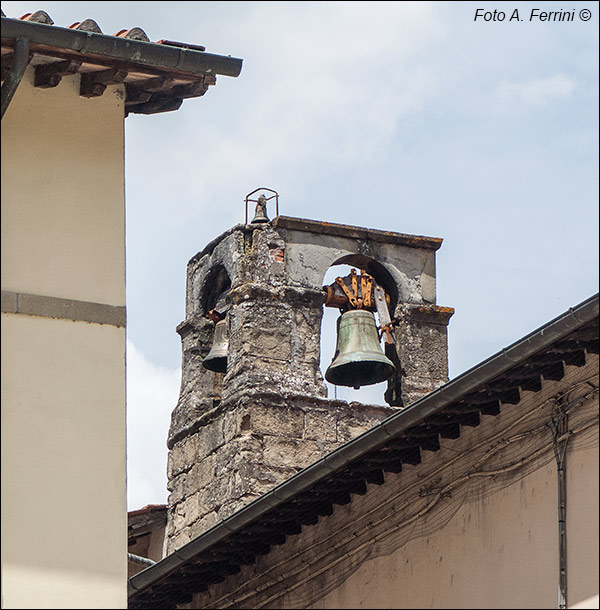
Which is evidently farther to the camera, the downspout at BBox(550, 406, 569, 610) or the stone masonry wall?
the stone masonry wall

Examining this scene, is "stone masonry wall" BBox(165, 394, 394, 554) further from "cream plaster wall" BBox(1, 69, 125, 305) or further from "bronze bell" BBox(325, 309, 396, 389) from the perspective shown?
"cream plaster wall" BBox(1, 69, 125, 305)

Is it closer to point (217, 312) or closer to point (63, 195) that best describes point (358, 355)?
point (217, 312)

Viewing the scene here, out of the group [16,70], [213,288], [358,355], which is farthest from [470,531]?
[213,288]

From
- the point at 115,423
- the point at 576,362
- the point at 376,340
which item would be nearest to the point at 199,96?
the point at 115,423

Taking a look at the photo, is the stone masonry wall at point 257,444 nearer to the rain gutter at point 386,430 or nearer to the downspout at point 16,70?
the rain gutter at point 386,430

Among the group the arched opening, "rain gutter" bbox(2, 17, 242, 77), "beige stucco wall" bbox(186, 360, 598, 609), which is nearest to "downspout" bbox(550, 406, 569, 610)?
"beige stucco wall" bbox(186, 360, 598, 609)

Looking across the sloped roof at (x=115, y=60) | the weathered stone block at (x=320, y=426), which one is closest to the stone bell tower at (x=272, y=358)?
the weathered stone block at (x=320, y=426)

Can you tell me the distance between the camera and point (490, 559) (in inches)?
302

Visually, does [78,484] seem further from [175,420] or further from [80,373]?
[175,420]

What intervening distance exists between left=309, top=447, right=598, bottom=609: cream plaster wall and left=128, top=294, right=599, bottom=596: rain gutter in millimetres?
488

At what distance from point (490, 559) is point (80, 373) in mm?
1926

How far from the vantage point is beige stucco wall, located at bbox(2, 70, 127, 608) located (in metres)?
7.15

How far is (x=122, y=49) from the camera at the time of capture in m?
7.61

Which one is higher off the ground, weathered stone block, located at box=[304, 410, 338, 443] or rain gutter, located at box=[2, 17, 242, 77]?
rain gutter, located at box=[2, 17, 242, 77]
